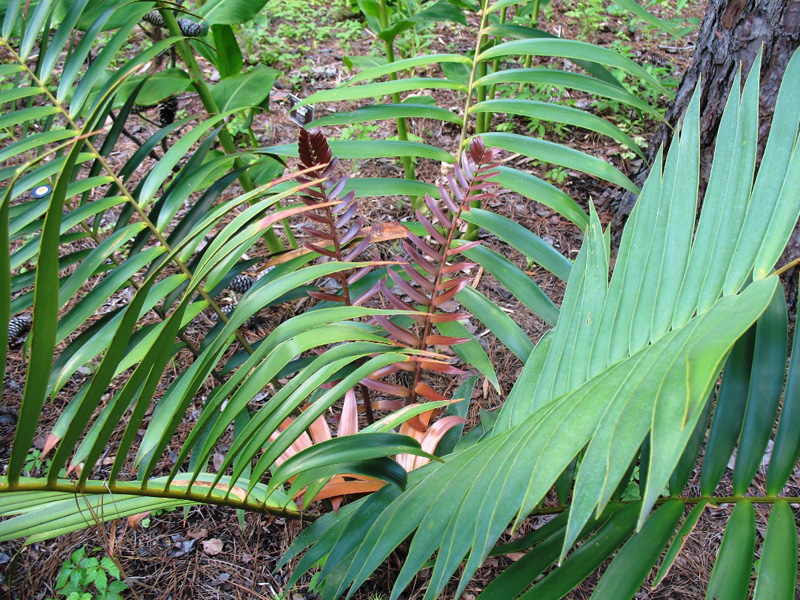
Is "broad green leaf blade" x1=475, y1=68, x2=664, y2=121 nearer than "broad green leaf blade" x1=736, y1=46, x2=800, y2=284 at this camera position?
No

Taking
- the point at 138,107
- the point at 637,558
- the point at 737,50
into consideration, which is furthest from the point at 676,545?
the point at 138,107

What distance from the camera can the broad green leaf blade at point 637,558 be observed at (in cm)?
64

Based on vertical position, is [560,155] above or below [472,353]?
above

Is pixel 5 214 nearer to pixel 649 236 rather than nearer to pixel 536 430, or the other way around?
pixel 536 430

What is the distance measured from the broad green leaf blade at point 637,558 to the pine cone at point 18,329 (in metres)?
1.63

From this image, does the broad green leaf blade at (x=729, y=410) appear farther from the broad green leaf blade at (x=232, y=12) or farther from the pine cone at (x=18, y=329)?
the pine cone at (x=18, y=329)

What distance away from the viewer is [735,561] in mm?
600

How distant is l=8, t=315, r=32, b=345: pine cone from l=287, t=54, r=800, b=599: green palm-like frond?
1.27 metres

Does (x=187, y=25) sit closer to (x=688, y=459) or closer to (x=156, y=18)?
(x=156, y=18)

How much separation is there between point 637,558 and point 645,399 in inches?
10.5

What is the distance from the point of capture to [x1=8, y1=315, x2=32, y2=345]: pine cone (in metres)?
1.61

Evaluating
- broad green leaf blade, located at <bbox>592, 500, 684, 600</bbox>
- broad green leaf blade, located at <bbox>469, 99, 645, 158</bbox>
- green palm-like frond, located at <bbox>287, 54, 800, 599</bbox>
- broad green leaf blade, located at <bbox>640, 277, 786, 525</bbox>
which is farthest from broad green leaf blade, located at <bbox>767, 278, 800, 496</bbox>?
broad green leaf blade, located at <bbox>469, 99, 645, 158</bbox>

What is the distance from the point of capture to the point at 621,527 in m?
0.72

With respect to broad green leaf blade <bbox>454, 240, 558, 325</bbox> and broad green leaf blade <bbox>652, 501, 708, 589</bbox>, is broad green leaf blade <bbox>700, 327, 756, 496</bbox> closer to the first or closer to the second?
broad green leaf blade <bbox>652, 501, 708, 589</bbox>
